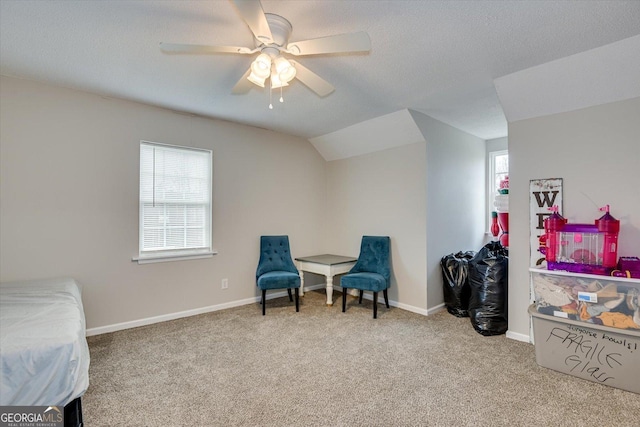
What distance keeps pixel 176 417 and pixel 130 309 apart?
6.15ft

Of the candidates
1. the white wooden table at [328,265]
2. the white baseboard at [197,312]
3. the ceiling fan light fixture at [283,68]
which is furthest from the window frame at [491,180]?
the ceiling fan light fixture at [283,68]

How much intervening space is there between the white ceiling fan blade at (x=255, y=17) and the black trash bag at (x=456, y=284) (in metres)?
3.20

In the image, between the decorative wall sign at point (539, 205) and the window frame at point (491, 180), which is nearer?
the decorative wall sign at point (539, 205)

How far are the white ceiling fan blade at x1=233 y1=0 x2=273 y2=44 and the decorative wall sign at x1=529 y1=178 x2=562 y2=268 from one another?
265 centimetres

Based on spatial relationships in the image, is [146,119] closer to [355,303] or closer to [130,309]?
[130,309]

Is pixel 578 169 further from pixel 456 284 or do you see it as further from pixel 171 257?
pixel 171 257

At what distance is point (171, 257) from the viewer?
3.56 m

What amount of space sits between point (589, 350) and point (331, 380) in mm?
1879

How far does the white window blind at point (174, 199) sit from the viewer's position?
3.49 m

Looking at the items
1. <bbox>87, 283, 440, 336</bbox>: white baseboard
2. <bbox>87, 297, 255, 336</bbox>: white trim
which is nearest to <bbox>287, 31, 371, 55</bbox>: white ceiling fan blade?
<bbox>87, 283, 440, 336</bbox>: white baseboard

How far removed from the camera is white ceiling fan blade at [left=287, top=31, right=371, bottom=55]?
1.66 meters

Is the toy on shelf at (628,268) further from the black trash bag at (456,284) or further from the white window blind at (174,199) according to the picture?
the white window blind at (174,199)

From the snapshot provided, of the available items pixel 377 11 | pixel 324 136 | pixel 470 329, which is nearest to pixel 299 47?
pixel 377 11

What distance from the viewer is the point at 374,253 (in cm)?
414
